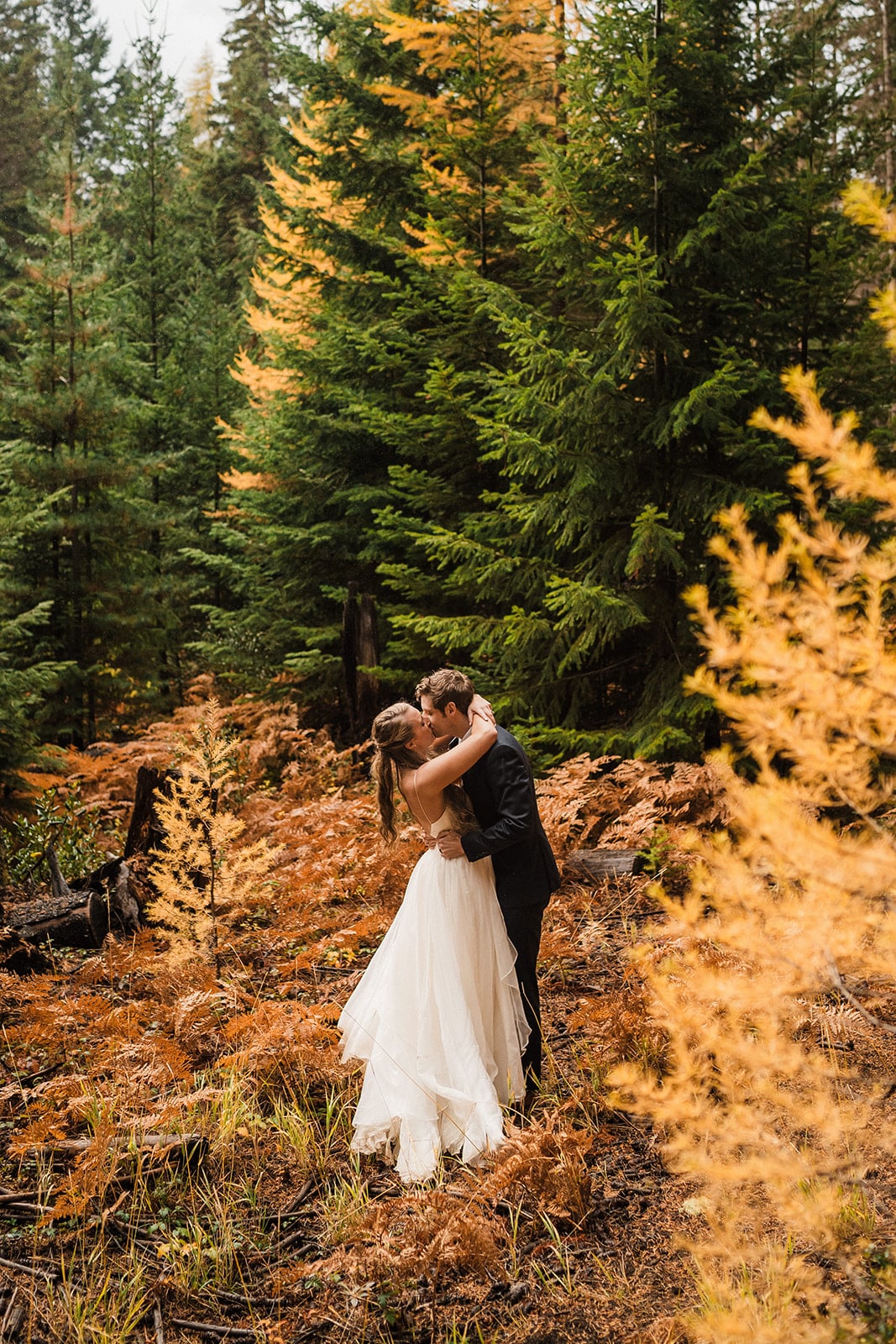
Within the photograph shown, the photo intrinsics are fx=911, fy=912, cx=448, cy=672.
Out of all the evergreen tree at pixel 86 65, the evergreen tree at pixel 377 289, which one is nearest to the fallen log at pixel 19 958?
the evergreen tree at pixel 377 289

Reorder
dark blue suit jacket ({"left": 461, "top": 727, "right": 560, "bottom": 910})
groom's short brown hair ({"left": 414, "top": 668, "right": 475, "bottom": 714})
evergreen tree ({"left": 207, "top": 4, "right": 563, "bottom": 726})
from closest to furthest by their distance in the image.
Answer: dark blue suit jacket ({"left": 461, "top": 727, "right": 560, "bottom": 910}) → groom's short brown hair ({"left": 414, "top": 668, "right": 475, "bottom": 714}) → evergreen tree ({"left": 207, "top": 4, "right": 563, "bottom": 726})

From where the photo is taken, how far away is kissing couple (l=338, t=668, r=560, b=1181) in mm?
3791

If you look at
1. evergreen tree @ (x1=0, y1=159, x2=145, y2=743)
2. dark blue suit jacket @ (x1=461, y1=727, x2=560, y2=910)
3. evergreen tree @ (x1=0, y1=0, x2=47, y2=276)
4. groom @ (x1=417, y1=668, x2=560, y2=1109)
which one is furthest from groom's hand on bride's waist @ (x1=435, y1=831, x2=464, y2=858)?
evergreen tree @ (x1=0, y1=0, x2=47, y2=276)

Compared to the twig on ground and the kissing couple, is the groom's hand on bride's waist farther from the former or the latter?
the twig on ground

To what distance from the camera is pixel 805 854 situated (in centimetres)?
189

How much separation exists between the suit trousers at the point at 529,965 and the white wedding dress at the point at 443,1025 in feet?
0.17

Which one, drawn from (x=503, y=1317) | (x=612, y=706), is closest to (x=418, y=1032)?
(x=503, y=1317)

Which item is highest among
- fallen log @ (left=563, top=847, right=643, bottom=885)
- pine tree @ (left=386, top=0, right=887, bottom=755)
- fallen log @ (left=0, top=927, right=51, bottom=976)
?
pine tree @ (left=386, top=0, right=887, bottom=755)

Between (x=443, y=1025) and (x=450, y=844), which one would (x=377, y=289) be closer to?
(x=450, y=844)

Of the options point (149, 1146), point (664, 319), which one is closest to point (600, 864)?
point (149, 1146)

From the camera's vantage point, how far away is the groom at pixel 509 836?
12.7 feet

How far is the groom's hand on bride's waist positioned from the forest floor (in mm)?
898

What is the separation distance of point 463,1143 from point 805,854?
7.94ft

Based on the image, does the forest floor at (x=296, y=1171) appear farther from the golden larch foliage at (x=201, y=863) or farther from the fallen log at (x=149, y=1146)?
the golden larch foliage at (x=201, y=863)
